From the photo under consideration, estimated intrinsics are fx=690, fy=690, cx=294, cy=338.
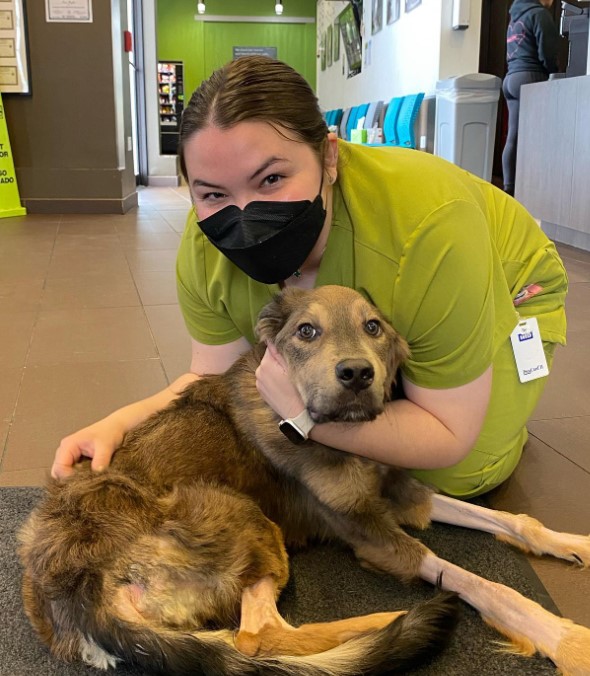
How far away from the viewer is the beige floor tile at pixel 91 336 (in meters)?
3.24

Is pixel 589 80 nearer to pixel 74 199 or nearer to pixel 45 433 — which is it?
pixel 45 433

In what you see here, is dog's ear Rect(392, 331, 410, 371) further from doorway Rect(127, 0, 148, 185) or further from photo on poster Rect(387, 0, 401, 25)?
doorway Rect(127, 0, 148, 185)

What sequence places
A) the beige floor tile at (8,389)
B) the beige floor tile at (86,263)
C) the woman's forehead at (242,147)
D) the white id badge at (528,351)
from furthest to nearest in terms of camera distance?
the beige floor tile at (86,263) < the beige floor tile at (8,389) < the white id badge at (528,351) < the woman's forehead at (242,147)

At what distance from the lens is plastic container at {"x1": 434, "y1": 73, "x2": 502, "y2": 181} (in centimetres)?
791

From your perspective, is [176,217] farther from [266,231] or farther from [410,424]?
[410,424]

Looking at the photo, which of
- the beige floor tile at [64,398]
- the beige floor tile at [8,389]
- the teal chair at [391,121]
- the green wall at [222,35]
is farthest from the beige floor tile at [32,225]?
the green wall at [222,35]

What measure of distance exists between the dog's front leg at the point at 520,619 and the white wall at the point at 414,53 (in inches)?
325

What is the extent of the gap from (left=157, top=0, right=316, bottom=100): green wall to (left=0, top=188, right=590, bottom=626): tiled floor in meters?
15.2

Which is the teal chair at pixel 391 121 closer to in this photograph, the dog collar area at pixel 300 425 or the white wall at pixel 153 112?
the white wall at pixel 153 112

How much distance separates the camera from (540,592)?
1577 millimetres

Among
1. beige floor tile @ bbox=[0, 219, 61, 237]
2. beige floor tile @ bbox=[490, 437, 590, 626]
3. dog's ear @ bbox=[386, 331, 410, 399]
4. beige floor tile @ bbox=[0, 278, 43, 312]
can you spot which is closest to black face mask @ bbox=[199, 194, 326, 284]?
dog's ear @ bbox=[386, 331, 410, 399]

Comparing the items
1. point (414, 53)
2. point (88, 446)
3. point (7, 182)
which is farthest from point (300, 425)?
point (414, 53)

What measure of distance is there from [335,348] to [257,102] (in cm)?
55

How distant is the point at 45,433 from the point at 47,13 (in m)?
6.91
